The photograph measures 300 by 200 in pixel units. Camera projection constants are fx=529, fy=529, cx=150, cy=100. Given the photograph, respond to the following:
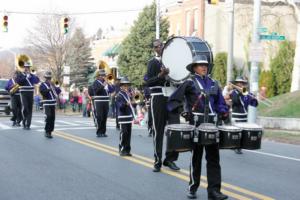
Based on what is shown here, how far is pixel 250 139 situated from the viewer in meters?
7.33

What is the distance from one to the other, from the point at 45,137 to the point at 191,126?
8.78 m

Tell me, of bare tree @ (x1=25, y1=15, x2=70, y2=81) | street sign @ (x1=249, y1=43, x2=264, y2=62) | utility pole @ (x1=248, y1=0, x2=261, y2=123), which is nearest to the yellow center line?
utility pole @ (x1=248, y1=0, x2=261, y2=123)

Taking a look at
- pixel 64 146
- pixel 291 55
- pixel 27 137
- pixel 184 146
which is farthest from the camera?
pixel 291 55

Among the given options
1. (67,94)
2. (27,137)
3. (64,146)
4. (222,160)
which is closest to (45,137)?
(27,137)

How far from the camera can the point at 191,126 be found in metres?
7.17

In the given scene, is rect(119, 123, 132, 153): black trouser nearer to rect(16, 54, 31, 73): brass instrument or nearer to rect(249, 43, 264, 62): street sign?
rect(16, 54, 31, 73): brass instrument

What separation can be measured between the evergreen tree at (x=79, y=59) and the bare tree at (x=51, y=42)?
1639 millimetres

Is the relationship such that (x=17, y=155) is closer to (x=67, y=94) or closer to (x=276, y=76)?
(x=67, y=94)

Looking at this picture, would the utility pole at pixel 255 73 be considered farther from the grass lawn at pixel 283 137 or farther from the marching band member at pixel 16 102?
the marching band member at pixel 16 102

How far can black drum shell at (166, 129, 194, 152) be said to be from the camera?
7.08m

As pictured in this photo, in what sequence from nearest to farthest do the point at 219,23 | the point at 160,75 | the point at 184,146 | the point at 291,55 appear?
the point at 184,146 → the point at 160,75 → the point at 291,55 → the point at 219,23

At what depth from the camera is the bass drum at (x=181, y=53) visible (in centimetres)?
855

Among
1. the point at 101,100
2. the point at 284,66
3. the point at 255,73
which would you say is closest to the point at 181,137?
the point at 101,100

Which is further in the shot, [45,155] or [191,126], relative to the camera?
[45,155]
